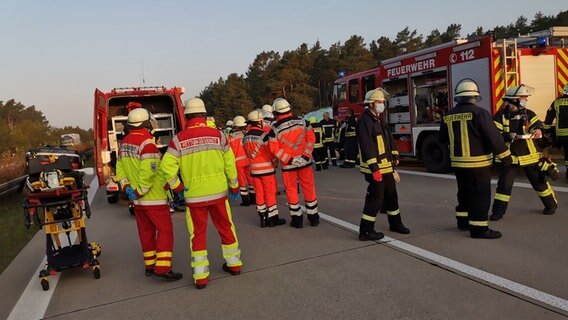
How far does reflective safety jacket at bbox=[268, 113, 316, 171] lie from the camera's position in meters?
6.48

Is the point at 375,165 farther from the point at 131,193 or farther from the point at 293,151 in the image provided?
the point at 131,193

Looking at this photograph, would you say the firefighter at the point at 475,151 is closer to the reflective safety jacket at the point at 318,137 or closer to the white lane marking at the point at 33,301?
the white lane marking at the point at 33,301

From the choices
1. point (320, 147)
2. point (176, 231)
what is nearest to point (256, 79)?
point (320, 147)

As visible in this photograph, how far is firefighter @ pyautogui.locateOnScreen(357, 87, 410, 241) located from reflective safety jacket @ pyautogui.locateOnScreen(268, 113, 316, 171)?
0.99m

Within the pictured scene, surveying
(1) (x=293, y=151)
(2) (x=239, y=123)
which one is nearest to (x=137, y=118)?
(1) (x=293, y=151)

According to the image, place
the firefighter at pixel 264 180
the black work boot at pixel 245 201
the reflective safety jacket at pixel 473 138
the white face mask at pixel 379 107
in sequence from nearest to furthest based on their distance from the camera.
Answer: the reflective safety jacket at pixel 473 138
the white face mask at pixel 379 107
the firefighter at pixel 264 180
the black work boot at pixel 245 201

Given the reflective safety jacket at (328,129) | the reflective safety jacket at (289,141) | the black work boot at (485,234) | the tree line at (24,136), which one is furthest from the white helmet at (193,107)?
the tree line at (24,136)

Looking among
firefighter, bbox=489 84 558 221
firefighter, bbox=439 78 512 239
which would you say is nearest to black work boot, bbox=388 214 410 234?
firefighter, bbox=439 78 512 239

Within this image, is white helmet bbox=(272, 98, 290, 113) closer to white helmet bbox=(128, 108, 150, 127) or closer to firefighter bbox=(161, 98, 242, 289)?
firefighter bbox=(161, 98, 242, 289)

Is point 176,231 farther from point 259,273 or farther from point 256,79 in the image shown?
point 256,79

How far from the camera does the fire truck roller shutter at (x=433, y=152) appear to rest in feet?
35.6

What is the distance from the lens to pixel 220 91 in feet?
264

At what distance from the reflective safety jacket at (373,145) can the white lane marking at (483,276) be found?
905mm

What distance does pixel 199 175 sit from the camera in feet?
15.1
